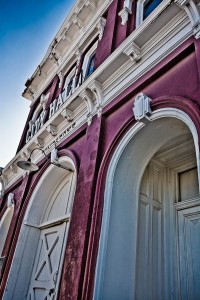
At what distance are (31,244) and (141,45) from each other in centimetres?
488

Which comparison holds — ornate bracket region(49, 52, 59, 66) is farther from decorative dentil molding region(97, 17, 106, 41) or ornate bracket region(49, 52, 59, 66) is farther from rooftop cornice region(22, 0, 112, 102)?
decorative dentil molding region(97, 17, 106, 41)

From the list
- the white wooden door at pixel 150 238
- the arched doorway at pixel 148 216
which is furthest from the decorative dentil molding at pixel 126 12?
the white wooden door at pixel 150 238

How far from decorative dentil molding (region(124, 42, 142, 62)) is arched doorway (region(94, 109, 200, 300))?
1332 millimetres

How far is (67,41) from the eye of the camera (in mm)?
8406

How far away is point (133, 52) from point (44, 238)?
4.38 metres

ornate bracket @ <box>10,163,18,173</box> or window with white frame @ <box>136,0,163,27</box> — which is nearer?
window with white frame @ <box>136,0,163,27</box>

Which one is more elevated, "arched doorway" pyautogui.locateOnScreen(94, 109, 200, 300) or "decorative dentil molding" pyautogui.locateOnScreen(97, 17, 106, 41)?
"decorative dentil molding" pyautogui.locateOnScreen(97, 17, 106, 41)

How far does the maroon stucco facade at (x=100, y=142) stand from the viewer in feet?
10.2

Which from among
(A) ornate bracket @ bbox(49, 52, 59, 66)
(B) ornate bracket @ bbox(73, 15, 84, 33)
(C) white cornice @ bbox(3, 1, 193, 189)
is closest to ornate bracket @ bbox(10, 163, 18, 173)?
(C) white cornice @ bbox(3, 1, 193, 189)

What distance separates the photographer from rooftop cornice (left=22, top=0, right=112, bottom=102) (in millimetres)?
7359

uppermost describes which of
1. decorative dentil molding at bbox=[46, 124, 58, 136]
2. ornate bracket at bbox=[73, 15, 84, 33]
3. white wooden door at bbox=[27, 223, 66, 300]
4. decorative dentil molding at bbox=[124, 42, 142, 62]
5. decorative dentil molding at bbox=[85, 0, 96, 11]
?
decorative dentil molding at bbox=[85, 0, 96, 11]

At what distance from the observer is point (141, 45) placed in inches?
163

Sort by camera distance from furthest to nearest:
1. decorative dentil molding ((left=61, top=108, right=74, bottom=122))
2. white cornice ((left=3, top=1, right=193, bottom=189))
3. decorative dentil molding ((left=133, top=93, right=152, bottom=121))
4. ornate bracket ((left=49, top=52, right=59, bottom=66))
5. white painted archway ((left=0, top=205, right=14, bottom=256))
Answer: ornate bracket ((left=49, top=52, right=59, bottom=66)) → white painted archway ((left=0, top=205, right=14, bottom=256)) → decorative dentil molding ((left=61, top=108, right=74, bottom=122)) → white cornice ((left=3, top=1, right=193, bottom=189)) → decorative dentil molding ((left=133, top=93, right=152, bottom=121))

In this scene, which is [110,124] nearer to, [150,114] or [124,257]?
[150,114]
